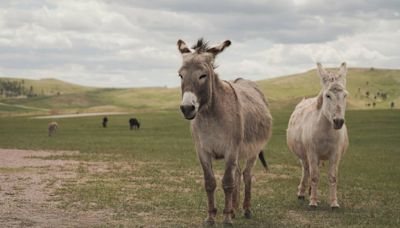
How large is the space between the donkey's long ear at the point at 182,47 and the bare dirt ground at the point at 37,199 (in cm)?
354

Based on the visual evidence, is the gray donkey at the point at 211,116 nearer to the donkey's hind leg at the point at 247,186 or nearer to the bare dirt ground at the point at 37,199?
the donkey's hind leg at the point at 247,186

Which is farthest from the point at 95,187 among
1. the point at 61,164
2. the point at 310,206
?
the point at 61,164

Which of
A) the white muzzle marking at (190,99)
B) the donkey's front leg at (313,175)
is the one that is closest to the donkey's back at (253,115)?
the donkey's front leg at (313,175)

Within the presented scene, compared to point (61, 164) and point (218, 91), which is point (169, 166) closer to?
point (61, 164)

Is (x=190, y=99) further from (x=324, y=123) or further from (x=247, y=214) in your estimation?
(x=324, y=123)

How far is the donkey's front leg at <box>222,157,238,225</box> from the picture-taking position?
9.29m

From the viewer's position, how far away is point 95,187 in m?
15.1

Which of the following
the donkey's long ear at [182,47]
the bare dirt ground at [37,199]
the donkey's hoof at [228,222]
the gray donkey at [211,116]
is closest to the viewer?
the gray donkey at [211,116]

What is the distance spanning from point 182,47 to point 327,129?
4178mm

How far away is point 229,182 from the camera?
9.45 metres

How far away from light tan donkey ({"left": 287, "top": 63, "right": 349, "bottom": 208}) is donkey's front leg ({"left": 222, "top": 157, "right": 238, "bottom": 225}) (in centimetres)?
276

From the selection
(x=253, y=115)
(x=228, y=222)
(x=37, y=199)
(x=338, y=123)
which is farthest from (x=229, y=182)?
(x=37, y=199)

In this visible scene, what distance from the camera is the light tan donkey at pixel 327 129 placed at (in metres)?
11.1

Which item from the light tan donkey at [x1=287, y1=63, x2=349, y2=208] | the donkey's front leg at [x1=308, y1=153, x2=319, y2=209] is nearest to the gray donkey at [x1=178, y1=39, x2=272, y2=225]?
the light tan donkey at [x1=287, y1=63, x2=349, y2=208]
